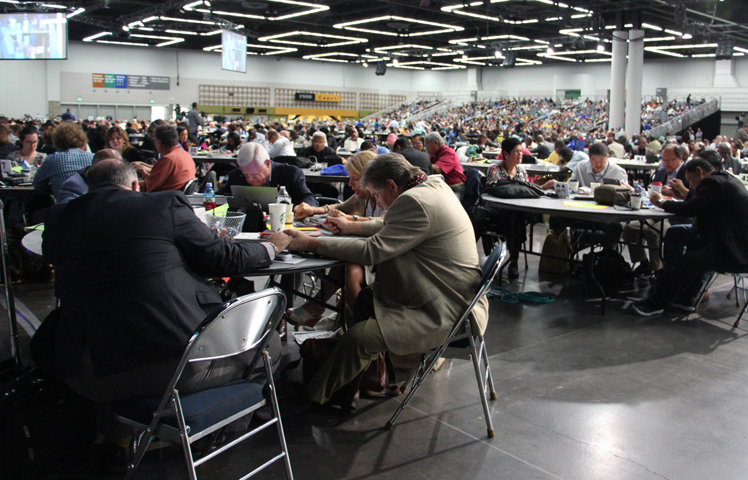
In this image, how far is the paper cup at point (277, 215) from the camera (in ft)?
8.92

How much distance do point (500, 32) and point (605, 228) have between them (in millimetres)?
16258

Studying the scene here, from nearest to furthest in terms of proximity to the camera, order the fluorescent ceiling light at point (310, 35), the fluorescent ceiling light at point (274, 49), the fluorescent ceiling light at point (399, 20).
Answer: the fluorescent ceiling light at point (399, 20) → the fluorescent ceiling light at point (310, 35) → the fluorescent ceiling light at point (274, 49)

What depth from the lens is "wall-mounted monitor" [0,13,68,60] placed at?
9812 millimetres

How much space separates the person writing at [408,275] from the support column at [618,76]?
613 inches

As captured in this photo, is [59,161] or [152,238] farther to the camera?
[59,161]

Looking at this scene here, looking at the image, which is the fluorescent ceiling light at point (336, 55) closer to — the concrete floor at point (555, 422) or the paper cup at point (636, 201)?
the paper cup at point (636, 201)

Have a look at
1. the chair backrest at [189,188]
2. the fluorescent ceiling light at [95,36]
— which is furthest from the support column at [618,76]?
the fluorescent ceiling light at [95,36]

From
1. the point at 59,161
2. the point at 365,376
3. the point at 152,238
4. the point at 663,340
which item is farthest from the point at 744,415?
the point at 59,161

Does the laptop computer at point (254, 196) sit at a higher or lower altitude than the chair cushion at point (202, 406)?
higher

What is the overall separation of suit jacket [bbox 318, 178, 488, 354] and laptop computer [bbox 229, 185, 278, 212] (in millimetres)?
730

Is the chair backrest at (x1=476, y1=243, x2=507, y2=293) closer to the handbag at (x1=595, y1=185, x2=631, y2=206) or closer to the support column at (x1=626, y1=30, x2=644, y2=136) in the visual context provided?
the handbag at (x1=595, y1=185, x2=631, y2=206)

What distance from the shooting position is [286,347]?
11.4ft

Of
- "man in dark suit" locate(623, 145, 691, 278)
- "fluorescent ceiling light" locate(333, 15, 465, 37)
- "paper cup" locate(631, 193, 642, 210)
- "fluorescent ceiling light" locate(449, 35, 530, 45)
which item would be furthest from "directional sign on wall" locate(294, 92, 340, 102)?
"paper cup" locate(631, 193, 642, 210)

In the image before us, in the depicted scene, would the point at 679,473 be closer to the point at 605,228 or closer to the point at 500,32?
the point at 605,228
